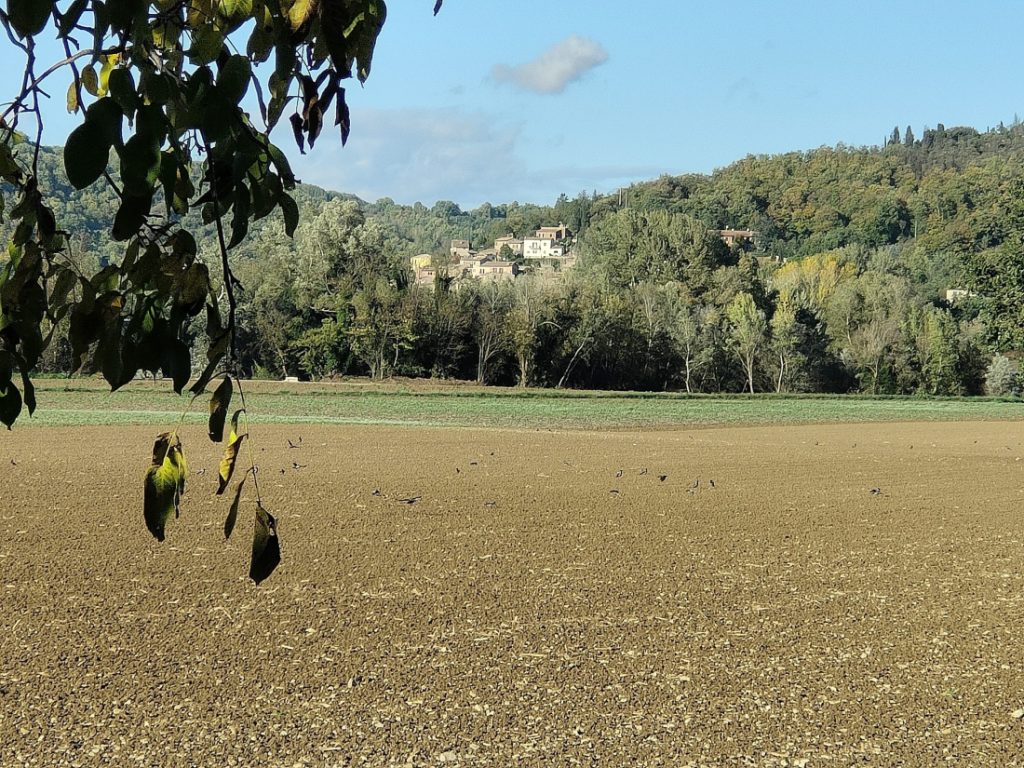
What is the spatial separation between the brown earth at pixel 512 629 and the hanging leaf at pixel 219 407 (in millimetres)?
4403

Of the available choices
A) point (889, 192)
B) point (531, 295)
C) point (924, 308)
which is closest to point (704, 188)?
point (889, 192)

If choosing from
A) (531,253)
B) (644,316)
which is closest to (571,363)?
(644,316)

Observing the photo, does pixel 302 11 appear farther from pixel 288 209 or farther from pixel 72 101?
pixel 72 101

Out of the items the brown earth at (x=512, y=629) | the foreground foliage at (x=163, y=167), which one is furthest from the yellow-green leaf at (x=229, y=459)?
the brown earth at (x=512, y=629)

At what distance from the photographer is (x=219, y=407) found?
5.12ft

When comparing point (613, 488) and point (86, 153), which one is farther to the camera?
point (613, 488)

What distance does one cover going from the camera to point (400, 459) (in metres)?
19.6

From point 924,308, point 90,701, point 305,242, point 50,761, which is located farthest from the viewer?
point 924,308

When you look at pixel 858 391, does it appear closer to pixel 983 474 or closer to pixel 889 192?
pixel 983 474

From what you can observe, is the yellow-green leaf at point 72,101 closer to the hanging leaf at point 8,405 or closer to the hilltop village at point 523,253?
the hanging leaf at point 8,405

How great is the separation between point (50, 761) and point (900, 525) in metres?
10.5

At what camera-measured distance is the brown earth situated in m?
5.82

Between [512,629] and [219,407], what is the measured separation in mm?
6507

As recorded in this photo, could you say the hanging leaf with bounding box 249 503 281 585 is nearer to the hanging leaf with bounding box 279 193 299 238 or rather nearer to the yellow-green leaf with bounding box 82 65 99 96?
the hanging leaf with bounding box 279 193 299 238
